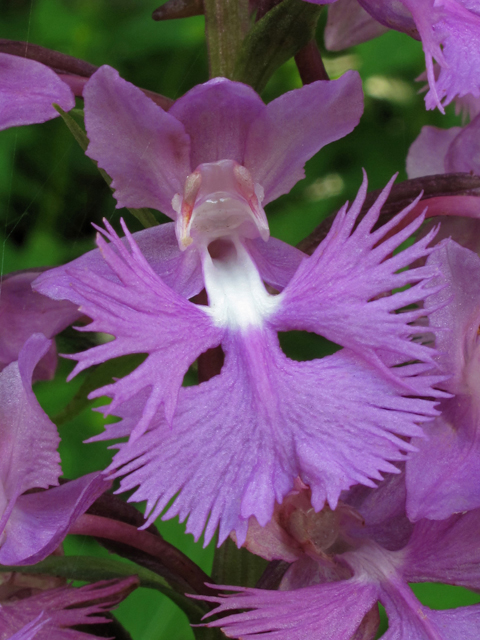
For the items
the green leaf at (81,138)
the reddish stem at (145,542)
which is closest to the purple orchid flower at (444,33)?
the green leaf at (81,138)

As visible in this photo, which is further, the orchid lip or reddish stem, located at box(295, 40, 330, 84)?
reddish stem, located at box(295, 40, 330, 84)

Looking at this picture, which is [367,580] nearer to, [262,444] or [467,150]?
[262,444]

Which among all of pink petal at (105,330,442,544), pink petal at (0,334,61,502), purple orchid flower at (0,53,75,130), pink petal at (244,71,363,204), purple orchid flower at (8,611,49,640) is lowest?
purple orchid flower at (8,611,49,640)

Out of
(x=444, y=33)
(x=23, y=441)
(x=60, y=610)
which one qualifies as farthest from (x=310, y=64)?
(x=60, y=610)

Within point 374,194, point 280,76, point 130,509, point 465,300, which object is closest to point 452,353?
point 465,300

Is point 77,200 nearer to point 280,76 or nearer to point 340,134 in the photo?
point 340,134

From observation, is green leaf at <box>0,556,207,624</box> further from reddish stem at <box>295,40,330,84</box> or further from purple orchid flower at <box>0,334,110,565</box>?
reddish stem at <box>295,40,330,84</box>

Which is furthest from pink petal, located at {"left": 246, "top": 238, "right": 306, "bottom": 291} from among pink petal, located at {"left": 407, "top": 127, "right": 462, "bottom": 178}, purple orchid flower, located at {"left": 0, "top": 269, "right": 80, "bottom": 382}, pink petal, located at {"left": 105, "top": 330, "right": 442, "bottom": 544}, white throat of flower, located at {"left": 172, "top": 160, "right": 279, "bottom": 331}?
pink petal, located at {"left": 407, "top": 127, "right": 462, "bottom": 178}
